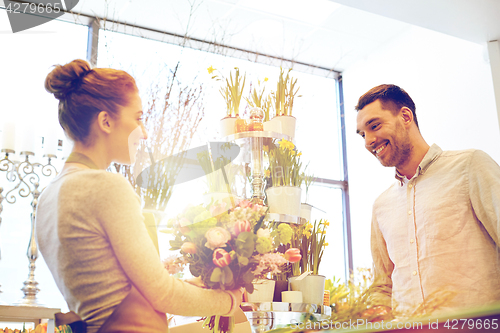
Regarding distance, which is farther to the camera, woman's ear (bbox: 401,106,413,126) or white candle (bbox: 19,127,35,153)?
white candle (bbox: 19,127,35,153)

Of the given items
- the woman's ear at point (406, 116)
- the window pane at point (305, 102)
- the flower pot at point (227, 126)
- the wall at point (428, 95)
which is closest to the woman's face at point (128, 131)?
the flower pot at point (227, 126)

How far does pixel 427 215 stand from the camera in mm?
1692

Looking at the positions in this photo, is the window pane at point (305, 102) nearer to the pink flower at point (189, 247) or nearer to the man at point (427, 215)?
the man at point (427, 215)

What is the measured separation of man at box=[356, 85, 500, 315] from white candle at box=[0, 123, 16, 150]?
201 centimetres

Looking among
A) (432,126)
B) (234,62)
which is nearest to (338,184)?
(432,126)

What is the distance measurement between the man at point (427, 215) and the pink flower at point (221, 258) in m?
0.59

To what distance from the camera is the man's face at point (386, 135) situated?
183cm

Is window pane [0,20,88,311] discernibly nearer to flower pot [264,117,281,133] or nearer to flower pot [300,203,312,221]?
flower pot [264,117,281,133]

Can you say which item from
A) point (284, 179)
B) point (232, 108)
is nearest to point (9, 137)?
point (232, 108)

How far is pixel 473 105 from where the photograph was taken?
163 inches

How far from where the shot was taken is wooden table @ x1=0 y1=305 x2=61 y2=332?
2285 mm

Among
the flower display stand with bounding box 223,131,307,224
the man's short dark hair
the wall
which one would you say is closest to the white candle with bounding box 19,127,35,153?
the flower display stand with bounding box 223,131,307,224

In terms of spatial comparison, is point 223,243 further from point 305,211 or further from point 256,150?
point 305,211

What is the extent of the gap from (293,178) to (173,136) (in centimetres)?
48
